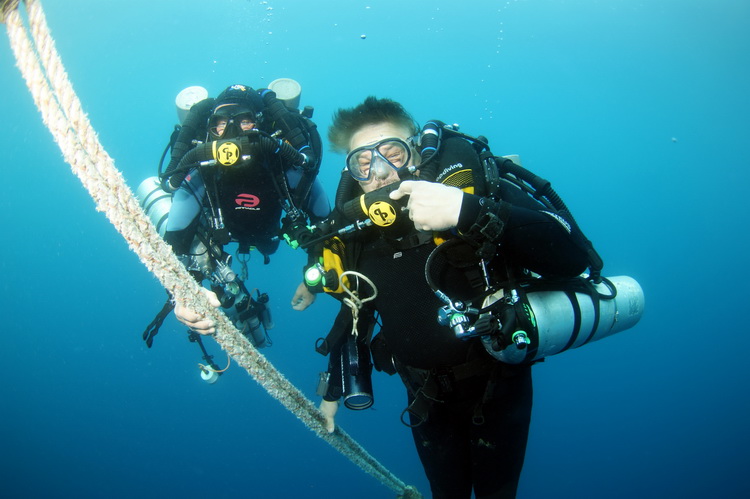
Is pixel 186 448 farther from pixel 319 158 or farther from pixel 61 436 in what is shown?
pixel 319 158

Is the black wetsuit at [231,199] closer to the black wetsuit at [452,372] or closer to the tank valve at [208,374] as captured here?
the tank valve at [208,374]

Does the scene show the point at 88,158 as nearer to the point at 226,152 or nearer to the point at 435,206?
the point at 435,206

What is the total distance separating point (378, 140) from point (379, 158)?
18 cm

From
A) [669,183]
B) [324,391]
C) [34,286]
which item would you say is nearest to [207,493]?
[324,391]

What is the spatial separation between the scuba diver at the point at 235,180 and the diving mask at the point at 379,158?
43.7 inches

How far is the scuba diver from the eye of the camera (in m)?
3.52

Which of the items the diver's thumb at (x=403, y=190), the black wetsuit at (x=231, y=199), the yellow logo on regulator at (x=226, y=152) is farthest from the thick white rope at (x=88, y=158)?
the black wetsuit at (x=231, y=199)

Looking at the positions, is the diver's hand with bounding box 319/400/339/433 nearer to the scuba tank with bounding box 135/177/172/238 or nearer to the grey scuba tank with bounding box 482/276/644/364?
the grey scuba tank with bounding box 482/276/644/364

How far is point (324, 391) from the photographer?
322cm

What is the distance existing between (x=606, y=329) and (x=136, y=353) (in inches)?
1917

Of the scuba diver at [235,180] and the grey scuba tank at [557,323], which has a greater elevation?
the scuba diver at [235,180]

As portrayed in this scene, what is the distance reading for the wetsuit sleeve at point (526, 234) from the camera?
1.87 m

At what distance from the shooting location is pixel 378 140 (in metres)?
2.65

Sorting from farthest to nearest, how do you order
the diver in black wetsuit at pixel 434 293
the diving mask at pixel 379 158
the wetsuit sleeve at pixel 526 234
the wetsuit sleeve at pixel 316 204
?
the wetsuit sleeve at pixel 316 204 → the diving mask at pixel 379 158 → the diver in black wetsuit at pixel 434 293 → the wetsuit sleeve at pixel 526 234
